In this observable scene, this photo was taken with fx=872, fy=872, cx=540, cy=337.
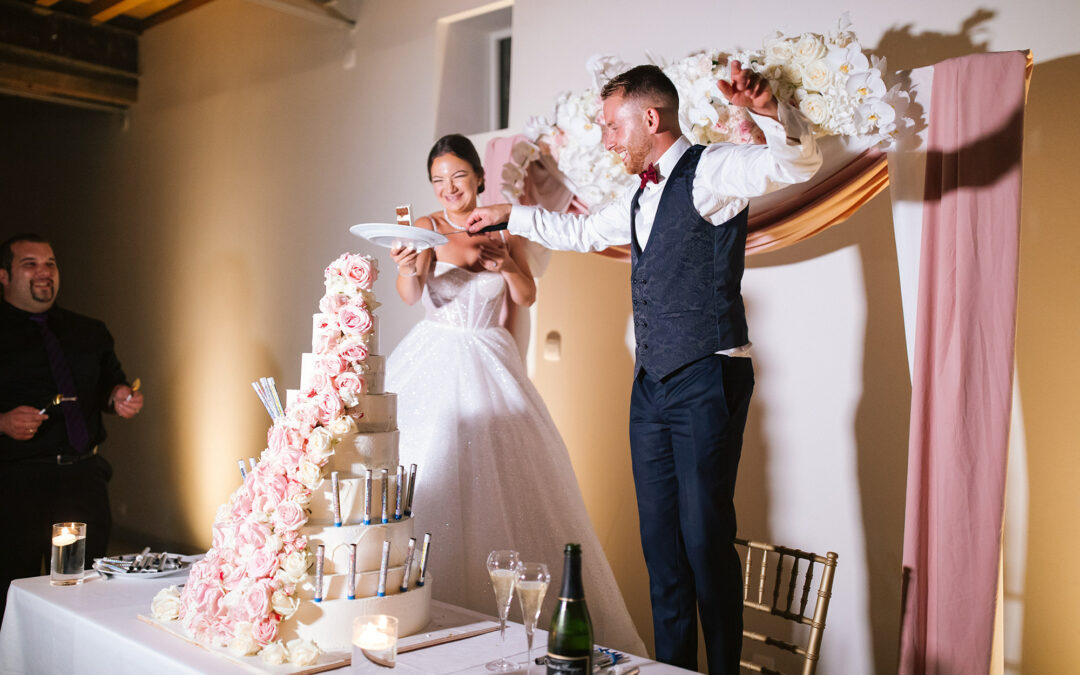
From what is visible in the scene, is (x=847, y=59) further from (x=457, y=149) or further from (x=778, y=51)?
(x=457, y=149)

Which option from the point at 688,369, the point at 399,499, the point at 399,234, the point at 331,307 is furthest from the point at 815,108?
the point at 399,499

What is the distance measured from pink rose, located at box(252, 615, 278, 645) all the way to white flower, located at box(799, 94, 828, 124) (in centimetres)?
212

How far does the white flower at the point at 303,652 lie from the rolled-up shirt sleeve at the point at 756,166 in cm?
141

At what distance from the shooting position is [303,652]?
1861 millimetres

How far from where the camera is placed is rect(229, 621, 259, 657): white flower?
1873 mm

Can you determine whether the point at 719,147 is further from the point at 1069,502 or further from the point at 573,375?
the point at 573,375

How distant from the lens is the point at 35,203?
793 centimetres

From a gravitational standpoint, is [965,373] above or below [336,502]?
above

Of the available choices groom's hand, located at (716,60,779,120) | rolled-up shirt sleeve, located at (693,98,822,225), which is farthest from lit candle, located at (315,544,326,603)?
groom's hand, located at (716,60,779,120)

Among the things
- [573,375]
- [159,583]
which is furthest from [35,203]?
[159,583]

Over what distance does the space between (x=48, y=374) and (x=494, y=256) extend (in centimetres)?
208

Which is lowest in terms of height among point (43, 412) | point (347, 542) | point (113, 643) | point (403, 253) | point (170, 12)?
point (113, 643)

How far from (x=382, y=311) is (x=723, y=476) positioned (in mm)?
3441

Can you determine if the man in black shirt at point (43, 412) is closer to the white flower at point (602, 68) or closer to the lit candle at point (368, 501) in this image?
the lit candle at point (368, 501)
